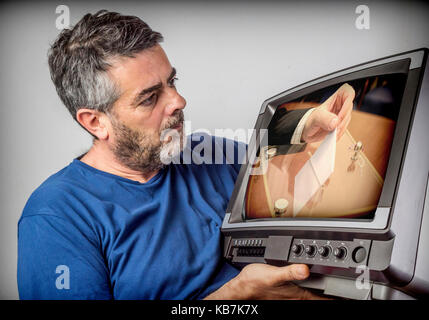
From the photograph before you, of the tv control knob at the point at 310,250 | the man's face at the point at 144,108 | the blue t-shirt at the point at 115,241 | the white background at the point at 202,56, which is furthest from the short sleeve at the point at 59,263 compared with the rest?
the tv control knob at the point at 310,250

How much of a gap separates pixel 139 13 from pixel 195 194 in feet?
1.95

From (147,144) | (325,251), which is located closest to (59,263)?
(147,144)

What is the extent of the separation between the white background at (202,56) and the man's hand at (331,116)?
37cm

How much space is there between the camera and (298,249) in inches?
43.8

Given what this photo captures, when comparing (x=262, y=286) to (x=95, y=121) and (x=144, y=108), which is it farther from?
(x=95, y=121)

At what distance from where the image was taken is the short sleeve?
1221mm

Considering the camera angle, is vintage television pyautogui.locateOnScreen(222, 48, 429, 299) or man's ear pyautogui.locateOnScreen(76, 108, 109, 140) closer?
vintage television pyautogui.locateOnScreen(222, 48, 429, 299)

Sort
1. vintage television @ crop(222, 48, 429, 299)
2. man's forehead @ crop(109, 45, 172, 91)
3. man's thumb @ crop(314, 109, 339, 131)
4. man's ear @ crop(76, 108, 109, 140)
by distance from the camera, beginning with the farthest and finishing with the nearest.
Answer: man's ear @ crop(76, 108, 109, 140) < man's forehead @ crop(109, 45, 172, 91) < man's thumb @ crop(314, 109, 339, 131) < vintage television @ crop(222, 48, 429, 299)

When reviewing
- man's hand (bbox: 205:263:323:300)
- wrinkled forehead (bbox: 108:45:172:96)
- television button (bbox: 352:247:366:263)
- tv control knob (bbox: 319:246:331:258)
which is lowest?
man's hand (bbox: 205:263:323:300)

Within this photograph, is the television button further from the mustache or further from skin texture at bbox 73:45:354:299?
the mustache

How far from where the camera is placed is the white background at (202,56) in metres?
1.48

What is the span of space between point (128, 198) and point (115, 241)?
0.47 ft

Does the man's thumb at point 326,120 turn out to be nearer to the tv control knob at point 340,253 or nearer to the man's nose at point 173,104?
the tv control knob at point 340,253

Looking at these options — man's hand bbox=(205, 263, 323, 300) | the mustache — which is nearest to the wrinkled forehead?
the mustache
